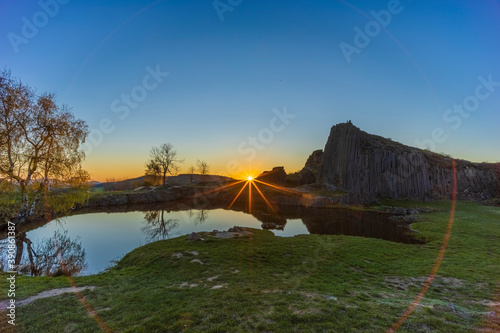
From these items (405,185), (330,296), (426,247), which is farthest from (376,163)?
(330,296)

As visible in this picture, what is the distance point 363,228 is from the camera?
1242 inches

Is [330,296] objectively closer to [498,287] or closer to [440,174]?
[498,287]

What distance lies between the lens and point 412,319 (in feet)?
24.0

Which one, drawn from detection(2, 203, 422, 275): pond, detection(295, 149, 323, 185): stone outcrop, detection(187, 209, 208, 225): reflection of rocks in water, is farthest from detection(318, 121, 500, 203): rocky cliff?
detection(187, 209, 208, 225): reflection of rocks in water

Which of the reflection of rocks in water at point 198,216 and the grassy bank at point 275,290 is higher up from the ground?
the grassy bank at point 275,290

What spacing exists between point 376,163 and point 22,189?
75.8 meters

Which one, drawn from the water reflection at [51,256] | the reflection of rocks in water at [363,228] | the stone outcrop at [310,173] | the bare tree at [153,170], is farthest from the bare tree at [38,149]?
the stone outcrop at [310,173]

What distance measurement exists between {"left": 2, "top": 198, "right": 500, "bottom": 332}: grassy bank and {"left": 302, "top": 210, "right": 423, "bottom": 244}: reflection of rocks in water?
686cm

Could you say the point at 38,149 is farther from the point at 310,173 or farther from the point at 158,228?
the point at 310,173

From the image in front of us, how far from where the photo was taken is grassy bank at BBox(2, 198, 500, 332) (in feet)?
23.8

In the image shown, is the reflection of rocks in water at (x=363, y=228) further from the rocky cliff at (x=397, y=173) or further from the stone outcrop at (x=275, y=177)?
the stone outcrop at (x=275, y=177)

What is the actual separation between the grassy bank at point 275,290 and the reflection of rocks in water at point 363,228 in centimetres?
686

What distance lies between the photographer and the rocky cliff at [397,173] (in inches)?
2554

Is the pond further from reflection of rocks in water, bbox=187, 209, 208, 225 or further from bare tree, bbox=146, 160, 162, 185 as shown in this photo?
bare tree, bbox=146, 160, 162, 185
